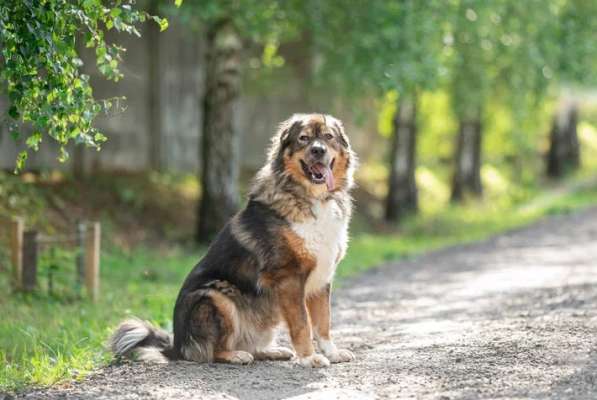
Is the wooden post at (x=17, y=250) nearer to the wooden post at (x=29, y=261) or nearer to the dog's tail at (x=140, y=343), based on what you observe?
the wooden post at (x=29, y=261)

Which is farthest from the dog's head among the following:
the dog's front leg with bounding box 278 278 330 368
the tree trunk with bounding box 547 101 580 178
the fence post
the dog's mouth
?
the tree trunk with bounding box 547 101 580 178

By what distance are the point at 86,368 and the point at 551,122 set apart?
24.7 metres

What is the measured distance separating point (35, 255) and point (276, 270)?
15.6 ft

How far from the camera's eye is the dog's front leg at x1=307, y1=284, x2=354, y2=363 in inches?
287

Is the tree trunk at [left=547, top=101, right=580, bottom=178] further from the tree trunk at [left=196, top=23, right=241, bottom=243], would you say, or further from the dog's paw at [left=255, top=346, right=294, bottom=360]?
the dog's paw at [left=255, top=346, right=294, bottom=360]

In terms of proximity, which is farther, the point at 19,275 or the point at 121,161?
the point at 121,161

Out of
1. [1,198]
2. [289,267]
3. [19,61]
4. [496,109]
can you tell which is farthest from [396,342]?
[496,109]

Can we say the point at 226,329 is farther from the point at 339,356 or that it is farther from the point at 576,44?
the point at 576,44

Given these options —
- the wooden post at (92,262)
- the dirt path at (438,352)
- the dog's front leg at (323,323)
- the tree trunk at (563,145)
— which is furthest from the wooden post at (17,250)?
the tree trunk at (563,145)

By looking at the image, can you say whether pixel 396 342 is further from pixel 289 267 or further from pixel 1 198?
pixel 1 198

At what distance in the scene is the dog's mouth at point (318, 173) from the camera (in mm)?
7090

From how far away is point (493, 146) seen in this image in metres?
29.4

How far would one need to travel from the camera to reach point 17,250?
10.9 m

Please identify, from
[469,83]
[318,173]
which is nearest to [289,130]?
[318,173]
